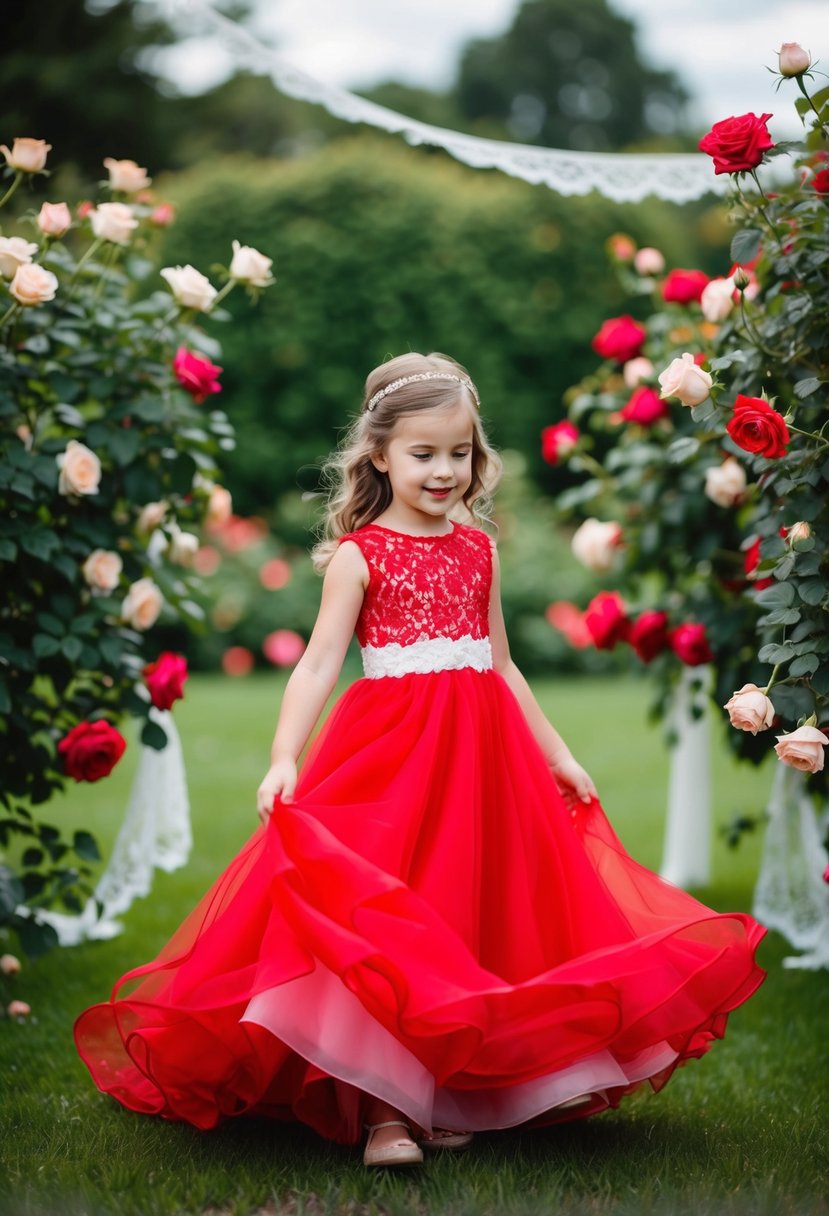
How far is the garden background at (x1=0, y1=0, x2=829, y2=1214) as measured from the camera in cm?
232

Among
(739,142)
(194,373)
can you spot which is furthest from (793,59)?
(194,373)

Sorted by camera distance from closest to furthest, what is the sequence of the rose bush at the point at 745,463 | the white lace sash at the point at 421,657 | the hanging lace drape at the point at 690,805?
the rose bush at the point at 745,463 < the white lace sash at the point at 421,657 < the hanging lace drape at the point at 690,805

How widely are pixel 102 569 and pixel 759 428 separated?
1.62m

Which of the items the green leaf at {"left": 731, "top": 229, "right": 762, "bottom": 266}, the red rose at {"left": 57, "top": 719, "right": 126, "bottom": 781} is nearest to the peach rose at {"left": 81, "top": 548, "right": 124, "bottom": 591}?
the red rose at {"left": 57, "top": 719, "right": 126, "bottom": 781}

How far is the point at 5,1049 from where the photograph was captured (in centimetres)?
299

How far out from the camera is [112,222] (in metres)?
3.15

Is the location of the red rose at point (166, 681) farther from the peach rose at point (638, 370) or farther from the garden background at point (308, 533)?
the peach rose at point (638, 370)

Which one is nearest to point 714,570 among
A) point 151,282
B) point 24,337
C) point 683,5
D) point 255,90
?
point 24,337

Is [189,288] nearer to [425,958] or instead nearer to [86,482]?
[86,482]

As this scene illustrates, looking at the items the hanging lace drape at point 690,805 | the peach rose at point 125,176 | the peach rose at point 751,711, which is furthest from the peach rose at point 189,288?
the hanging lace drape at point 690,805

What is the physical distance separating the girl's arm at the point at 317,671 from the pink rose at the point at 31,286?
944mm

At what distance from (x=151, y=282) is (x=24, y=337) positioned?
7739mm

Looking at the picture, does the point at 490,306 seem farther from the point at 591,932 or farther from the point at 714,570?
the point at 591,932

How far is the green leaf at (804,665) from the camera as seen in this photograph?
2391 mm
